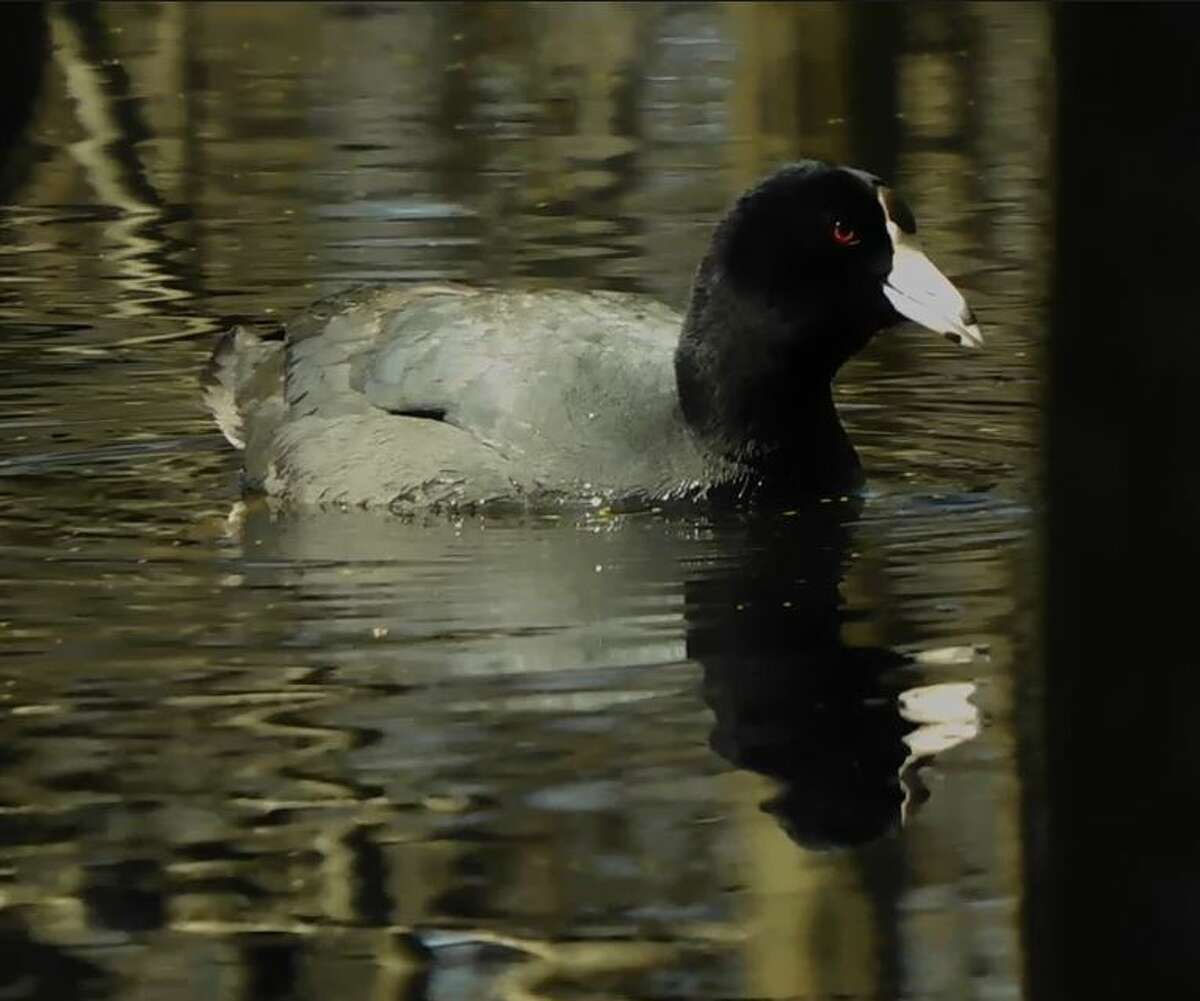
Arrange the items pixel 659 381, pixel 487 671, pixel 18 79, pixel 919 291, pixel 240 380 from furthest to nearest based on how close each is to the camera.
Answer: pixel 18 79 < pixel 240 380 < pixel 659 381 < pixel 919 291 < pixel 487 671

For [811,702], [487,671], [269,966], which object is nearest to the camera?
[269,966]

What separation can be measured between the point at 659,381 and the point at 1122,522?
5.61 meters

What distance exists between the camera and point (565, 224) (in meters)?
11.8

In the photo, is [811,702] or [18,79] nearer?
[811,702]

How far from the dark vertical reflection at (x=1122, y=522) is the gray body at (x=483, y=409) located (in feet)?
17.4

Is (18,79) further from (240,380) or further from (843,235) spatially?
(843,235)

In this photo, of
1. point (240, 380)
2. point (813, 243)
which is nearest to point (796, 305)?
point (813, 243)

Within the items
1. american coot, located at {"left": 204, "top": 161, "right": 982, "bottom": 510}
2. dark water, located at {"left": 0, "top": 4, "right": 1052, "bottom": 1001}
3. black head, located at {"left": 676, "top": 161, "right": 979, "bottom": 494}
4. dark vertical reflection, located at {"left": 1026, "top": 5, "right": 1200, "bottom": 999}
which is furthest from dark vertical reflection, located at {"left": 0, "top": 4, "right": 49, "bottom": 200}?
dark vertical reflection, located at {"left": 1026, "top": 5, "right": 1200, "bottom": 999}

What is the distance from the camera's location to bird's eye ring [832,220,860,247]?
7508 millimetres

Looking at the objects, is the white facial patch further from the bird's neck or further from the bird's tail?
the bird's tail

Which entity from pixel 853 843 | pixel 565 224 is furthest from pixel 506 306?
pixel 565 224

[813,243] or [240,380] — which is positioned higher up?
[813,243]

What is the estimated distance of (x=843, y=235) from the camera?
296 inches

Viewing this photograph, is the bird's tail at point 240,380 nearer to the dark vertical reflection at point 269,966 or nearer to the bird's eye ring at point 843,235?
the bird's eye ring at point 843,235
